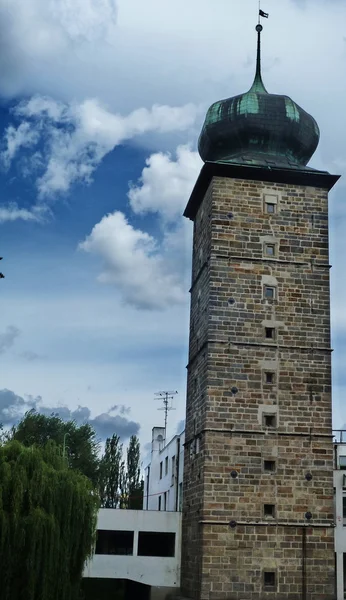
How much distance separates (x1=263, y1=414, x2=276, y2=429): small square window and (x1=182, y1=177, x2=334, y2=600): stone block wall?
90 millimetres

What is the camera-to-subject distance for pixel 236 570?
2214 cm

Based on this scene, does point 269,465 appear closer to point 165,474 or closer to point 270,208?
point 270,208

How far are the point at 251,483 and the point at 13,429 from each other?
73.8 ft

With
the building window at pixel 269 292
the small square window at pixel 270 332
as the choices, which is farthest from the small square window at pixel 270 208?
the small square window at pixel 270 332

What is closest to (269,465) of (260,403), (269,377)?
(260,403)

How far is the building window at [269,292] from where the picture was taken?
2433cm

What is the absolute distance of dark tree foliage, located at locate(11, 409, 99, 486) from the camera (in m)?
42.5

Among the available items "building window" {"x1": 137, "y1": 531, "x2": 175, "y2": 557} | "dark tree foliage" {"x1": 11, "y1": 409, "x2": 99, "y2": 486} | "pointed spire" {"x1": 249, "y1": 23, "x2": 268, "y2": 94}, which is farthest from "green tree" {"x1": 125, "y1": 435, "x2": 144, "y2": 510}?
"pointed spire" {"x1": 249, "y1": 23, "x2": 268, "y2": 94}

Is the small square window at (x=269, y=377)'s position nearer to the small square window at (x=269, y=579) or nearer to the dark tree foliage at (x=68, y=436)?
the small square window at (x=269, y=579)

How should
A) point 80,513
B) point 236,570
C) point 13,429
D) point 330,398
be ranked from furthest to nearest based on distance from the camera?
point 13,429, point 330,398, point 236,570, point 80,513

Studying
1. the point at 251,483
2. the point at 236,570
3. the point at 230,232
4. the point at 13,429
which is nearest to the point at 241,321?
the point at 230,232

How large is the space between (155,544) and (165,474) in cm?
1047

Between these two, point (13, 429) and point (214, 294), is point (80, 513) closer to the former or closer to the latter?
point (214, 294)

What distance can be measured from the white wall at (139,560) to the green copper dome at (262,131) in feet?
36.3
